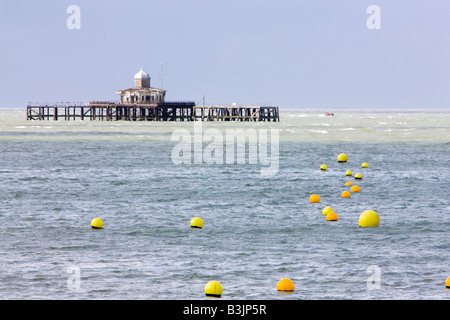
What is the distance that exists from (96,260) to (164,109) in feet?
439

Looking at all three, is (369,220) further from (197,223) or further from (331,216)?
(197,223)

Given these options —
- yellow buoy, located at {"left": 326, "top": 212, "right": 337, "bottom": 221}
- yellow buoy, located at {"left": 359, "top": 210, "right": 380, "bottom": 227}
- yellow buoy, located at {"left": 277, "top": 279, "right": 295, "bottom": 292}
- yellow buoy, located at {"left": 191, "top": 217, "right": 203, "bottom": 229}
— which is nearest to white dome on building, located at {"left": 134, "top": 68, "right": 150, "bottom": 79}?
yellow buoy, located at {"left": 326, "top": 212, "right": 337, "bottom": 221}

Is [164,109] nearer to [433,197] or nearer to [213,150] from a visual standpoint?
[213,150]

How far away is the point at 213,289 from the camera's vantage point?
638 inches

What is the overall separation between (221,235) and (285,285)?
262 inches

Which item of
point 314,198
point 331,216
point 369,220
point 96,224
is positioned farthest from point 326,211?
point 96,224

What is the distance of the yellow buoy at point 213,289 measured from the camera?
53.1ft

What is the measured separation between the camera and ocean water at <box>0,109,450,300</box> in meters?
17.1

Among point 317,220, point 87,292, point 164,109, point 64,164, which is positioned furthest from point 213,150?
point 164,109

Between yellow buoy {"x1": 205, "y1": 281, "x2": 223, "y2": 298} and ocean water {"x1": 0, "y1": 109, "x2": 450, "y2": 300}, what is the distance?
0.16 metres

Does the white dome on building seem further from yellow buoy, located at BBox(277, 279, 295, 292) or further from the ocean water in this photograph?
yellow buoy, located at BBox(277, 279, 295, 292)

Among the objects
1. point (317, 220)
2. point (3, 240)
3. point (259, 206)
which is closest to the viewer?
point (3, 240)
